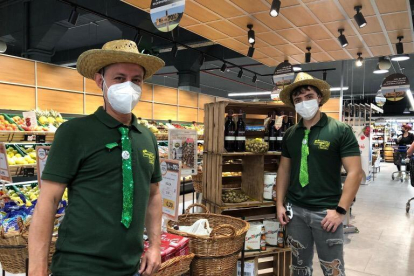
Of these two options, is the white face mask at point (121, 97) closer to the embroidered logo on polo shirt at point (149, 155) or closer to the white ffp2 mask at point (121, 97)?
the white ffp2 mask at point (121, 97)

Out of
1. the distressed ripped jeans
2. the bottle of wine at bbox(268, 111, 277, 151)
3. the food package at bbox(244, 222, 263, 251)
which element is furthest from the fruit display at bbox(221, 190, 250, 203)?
the distressed ripped jeans

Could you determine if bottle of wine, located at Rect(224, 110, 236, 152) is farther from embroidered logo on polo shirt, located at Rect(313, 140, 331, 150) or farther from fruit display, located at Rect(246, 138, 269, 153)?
embroidered logo on polo shirt, located at Rect(313, 140, 331, 150)

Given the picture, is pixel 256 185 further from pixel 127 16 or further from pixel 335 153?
pixel 127 16

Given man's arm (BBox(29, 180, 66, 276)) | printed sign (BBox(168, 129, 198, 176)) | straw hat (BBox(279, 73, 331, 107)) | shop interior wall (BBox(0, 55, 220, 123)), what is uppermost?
shop interior wall (BBox(0, 55, 220, 123))

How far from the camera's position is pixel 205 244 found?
86.1 inches

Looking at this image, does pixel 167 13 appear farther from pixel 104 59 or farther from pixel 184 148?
pixel 104 59

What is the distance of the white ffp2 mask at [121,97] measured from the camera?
4.73 feet

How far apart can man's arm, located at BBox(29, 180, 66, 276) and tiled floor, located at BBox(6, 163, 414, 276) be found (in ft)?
10.8

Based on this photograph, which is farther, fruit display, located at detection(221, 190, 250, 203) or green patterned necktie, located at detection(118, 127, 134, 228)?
fruit display, located at detection(221, 190, 250, 203)

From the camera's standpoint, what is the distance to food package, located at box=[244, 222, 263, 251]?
9.62 ft

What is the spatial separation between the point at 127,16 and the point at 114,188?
784cm

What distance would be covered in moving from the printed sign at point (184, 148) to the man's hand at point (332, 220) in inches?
48.7

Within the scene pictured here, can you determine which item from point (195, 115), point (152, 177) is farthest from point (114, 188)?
point (195, 115)

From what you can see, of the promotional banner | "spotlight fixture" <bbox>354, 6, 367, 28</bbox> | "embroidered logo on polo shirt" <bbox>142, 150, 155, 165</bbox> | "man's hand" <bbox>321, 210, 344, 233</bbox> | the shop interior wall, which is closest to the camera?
"embroidered logo on polo shirt" <bbox>142, 150, 155, 165</bbox>
